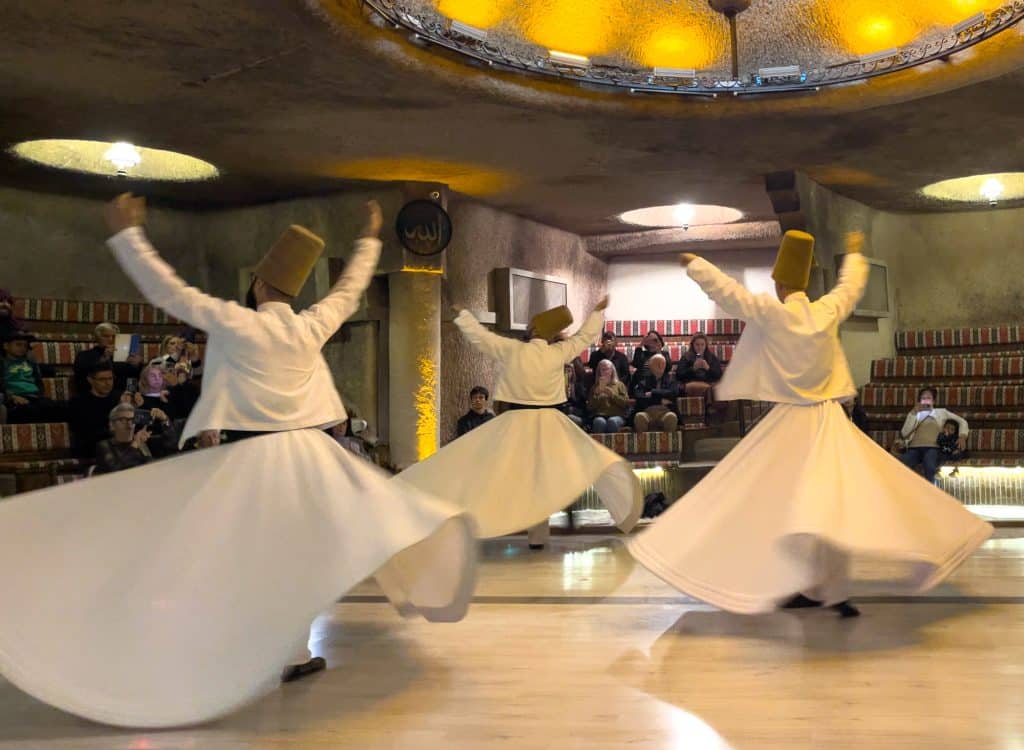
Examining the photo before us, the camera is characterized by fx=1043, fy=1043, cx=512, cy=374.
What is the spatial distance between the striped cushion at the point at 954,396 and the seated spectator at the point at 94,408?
7012 millimetres

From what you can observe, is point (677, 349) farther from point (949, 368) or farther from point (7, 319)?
point (7, 319)

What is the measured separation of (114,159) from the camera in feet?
25.9

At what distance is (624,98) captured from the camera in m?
6.93

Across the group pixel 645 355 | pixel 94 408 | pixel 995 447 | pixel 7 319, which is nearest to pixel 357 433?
pixel 94 408

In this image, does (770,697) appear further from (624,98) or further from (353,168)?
(353,168)

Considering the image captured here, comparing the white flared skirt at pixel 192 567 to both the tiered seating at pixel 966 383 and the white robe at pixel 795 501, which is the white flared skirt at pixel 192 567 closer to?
the white robe at pixel 795 501

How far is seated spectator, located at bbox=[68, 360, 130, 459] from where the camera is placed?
646 cm

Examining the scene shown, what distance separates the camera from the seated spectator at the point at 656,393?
9219 millimetres

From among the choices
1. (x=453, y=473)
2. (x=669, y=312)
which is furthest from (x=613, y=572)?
(x=669, y=312)

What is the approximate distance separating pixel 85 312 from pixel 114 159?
1997 mm

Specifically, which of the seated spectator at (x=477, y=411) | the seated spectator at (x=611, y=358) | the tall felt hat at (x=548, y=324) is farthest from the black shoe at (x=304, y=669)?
the seated spectator at (x=611, y=358)

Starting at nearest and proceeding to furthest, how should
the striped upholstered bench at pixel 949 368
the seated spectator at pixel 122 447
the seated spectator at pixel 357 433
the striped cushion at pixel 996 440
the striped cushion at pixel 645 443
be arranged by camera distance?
1. the seated spectator at pixel 122 447
2. the seated spectator at pixel 357 433
3. the striped cushion at pixel 645 443
4. the striped cushion at pixel 996 440
5. the striped upholstered bench at pixel 949 368

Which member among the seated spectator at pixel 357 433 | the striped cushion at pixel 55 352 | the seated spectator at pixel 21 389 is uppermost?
the striped cushion at pixel 55 352

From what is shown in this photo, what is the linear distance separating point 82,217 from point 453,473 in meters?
5.94
